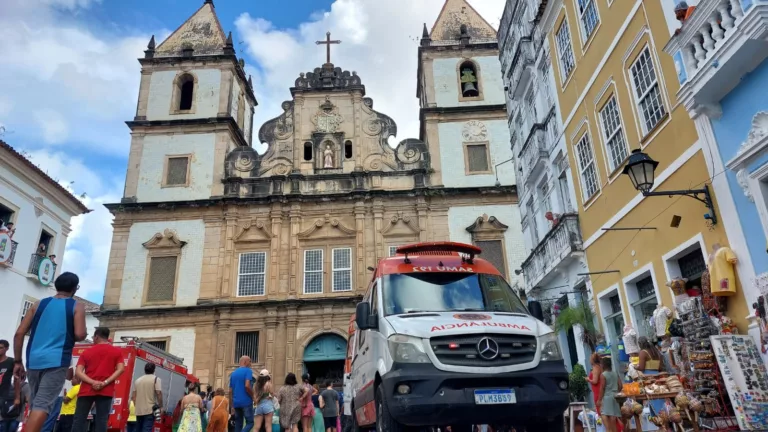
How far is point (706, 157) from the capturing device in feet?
25.0

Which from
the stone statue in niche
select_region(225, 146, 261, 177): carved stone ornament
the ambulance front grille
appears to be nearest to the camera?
the ambulance front grille

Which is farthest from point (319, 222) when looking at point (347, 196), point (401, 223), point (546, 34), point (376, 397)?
point (376, 397)

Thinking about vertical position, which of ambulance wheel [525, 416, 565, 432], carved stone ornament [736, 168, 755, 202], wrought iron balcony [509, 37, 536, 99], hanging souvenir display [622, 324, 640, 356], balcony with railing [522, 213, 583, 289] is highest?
wrought iron balcony [509, 37, 536, 99]

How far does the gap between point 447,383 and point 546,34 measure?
39.1 ft

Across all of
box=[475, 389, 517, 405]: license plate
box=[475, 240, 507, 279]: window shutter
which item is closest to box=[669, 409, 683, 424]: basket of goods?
box=[475, 389, 517, 405]: license plate

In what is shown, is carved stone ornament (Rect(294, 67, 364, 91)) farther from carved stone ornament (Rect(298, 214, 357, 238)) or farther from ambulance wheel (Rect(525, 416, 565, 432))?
ambulance wheel (Rect(525, 416, 565, 432))

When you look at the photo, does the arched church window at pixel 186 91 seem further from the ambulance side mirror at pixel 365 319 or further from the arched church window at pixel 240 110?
the ambulance side mirror at pixel 365 319

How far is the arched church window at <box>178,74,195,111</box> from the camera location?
28.4m

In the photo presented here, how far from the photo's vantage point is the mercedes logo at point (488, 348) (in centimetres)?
568

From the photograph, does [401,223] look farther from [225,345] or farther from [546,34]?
[546,34]

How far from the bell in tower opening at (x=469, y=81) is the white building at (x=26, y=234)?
19.7 metres

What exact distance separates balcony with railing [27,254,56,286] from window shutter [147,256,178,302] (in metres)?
3.89

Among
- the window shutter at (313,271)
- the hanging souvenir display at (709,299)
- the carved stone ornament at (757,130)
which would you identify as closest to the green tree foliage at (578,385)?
the hanging souvenir display at (709,299)

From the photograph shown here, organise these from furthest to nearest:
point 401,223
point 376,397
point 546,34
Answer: point 401,223, point 546,34, point 376,397
